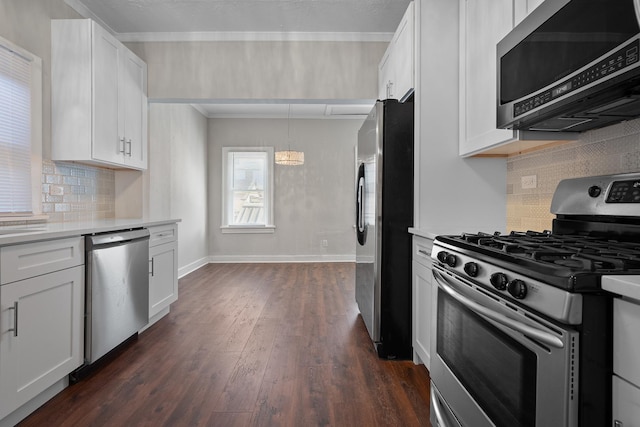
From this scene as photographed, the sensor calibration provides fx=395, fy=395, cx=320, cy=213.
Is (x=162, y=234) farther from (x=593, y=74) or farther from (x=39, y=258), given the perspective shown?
(x=593, y=74)

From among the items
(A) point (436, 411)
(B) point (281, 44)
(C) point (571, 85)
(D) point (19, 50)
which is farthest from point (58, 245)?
(B) point (281, 44)

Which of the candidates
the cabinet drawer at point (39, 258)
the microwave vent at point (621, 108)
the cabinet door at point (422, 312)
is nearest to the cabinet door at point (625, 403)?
the microwave vent at point (621, 108)

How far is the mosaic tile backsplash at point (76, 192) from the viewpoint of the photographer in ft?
9.57

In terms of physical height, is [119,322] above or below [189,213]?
below

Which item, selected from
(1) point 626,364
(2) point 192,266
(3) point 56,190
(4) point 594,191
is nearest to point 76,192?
(3) point 56,190

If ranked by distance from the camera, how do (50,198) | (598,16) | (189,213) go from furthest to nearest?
(189,213), (50,198), (598,16)

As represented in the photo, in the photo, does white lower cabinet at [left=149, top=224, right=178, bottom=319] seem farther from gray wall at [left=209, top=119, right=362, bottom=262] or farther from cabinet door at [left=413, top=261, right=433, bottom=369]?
gray wall at [left=209, top=119, right=362, bottom=262]

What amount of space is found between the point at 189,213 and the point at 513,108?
5.10 meters

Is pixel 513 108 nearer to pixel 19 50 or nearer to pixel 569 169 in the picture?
pixel 569 169

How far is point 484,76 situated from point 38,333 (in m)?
2.56

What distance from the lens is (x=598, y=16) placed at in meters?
1.20

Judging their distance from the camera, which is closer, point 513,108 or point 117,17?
point 513,108

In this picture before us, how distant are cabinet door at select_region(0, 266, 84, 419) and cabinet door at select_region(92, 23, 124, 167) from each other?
1268 millimetres

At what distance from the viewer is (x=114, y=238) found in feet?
8.32
